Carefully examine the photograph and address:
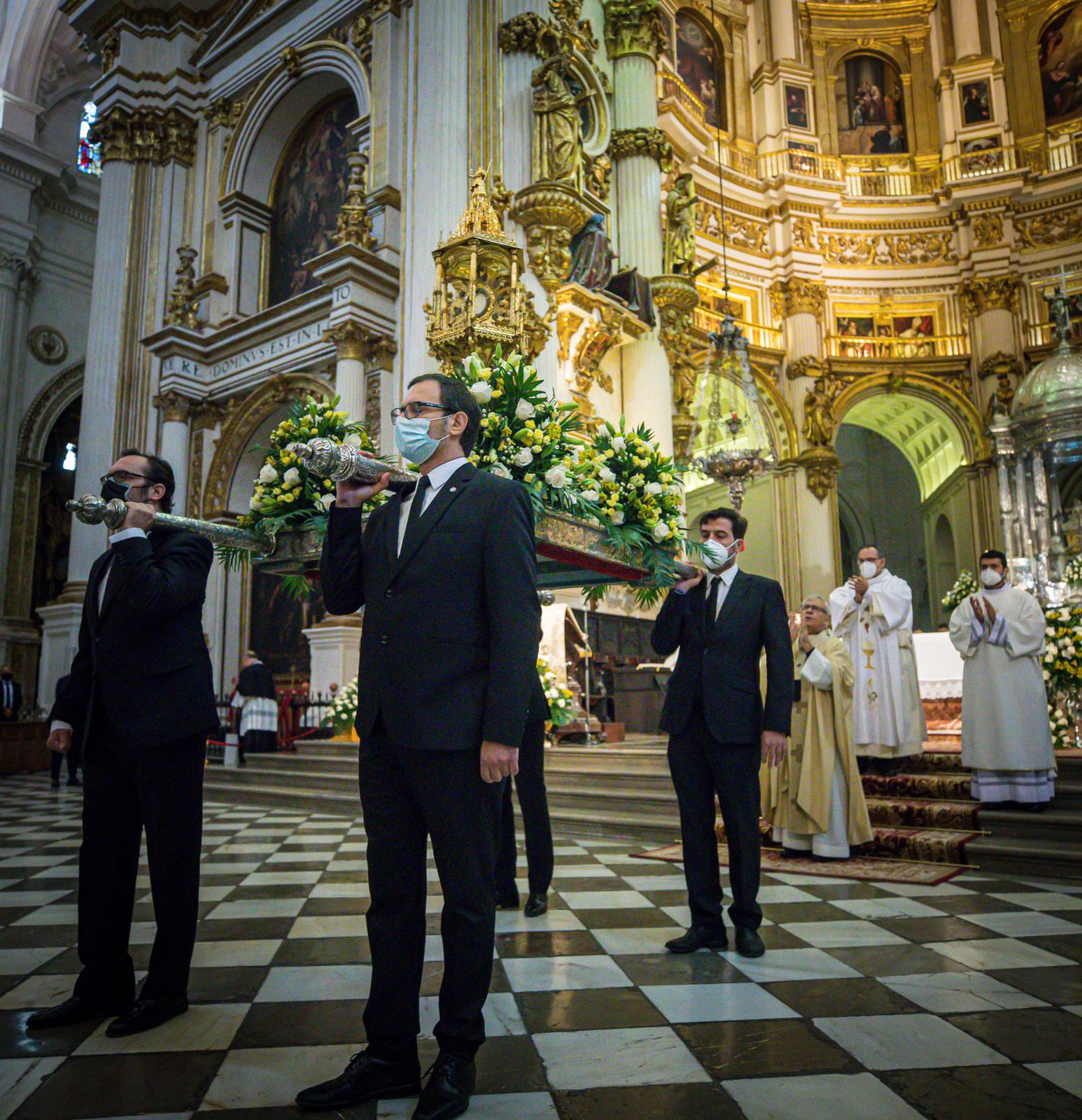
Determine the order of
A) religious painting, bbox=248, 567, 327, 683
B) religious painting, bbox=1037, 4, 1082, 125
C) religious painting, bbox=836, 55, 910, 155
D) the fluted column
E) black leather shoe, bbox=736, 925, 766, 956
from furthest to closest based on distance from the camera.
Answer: religious painting, bbox=836, 55, 910, 155
religious painting, bbox=1037, 4, 1082, 125
religious painting, bbox=248, 567, 327, 683
the fluted column
black leather shoe, bbox=736, 925, 766, 956

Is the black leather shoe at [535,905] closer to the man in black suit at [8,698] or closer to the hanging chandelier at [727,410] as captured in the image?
the hanging chandelier at [727,410]

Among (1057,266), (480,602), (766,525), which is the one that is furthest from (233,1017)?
(1057,266)

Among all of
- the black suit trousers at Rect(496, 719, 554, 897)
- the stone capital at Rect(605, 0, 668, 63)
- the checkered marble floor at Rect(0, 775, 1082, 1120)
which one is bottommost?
the checkered marble floor at Rect(0, 775, 1082, 1120)

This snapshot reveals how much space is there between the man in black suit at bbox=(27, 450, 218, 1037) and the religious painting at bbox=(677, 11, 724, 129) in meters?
17.0

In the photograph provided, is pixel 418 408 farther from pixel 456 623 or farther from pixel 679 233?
pixel 679 233

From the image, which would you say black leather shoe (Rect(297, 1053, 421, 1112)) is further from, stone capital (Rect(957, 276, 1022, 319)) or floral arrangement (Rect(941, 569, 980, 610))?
stone capital (Rect(957, 276, 1022, 319))

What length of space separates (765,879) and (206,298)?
12.3 meters

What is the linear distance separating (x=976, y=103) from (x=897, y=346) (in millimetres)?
4891

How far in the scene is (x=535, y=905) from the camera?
3.84 m

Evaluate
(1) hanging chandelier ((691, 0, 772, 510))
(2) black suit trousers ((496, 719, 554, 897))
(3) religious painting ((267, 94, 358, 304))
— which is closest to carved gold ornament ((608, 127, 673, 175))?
(1) hanging chandelier ((691, 0, 772, 510))

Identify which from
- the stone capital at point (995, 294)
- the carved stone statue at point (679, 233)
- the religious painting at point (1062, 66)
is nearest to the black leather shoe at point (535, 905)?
the carved stone statue at point (679, 233)

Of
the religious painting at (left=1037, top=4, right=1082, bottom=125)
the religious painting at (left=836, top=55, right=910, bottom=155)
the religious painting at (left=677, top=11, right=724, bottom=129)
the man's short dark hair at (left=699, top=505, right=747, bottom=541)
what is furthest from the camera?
the religious painting at (left=836, top=55, right=910, bottom=155)

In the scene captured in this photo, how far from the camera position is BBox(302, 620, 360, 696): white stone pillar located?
10250 mm

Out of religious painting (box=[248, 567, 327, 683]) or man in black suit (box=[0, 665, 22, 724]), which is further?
religious painting (box=[248, 567, 327, 683])
